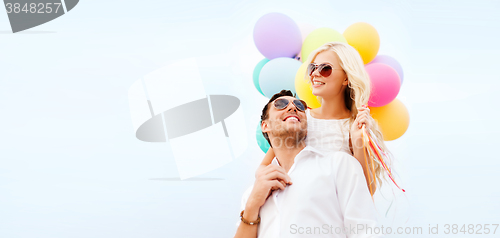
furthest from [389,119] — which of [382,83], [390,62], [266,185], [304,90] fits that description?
[266,185]

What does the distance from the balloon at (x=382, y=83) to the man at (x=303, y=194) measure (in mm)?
905

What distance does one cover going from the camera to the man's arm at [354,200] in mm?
1359

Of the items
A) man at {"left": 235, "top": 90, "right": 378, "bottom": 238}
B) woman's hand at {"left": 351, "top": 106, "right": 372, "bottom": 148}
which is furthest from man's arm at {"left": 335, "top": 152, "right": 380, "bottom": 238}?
woman's hand at {"left": 351, "top": 106, "right": 372, "bottom": 148}

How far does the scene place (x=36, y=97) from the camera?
14.5ft

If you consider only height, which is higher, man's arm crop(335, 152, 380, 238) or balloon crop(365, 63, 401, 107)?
balloon crop(365, 63, 401, 107)

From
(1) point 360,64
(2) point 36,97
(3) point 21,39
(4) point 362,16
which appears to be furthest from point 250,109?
(3) point 21,39

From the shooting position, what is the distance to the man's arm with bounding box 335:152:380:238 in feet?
4.46

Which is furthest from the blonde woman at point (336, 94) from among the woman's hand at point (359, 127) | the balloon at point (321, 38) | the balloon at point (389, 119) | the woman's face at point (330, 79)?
the balloon at point (389, 119)

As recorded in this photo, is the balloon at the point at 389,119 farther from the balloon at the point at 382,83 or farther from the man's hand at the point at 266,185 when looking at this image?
the man's hand at the point at 266,185

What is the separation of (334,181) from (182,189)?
2.98 metres

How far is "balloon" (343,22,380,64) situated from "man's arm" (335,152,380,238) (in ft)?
4.89

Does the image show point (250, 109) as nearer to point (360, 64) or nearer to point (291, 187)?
point (360, 64)

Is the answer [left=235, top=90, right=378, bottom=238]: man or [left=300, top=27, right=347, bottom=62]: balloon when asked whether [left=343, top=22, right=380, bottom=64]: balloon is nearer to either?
[left=300, top=27, right=347, bottom=62]: balloon

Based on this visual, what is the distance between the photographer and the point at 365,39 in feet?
8.68
